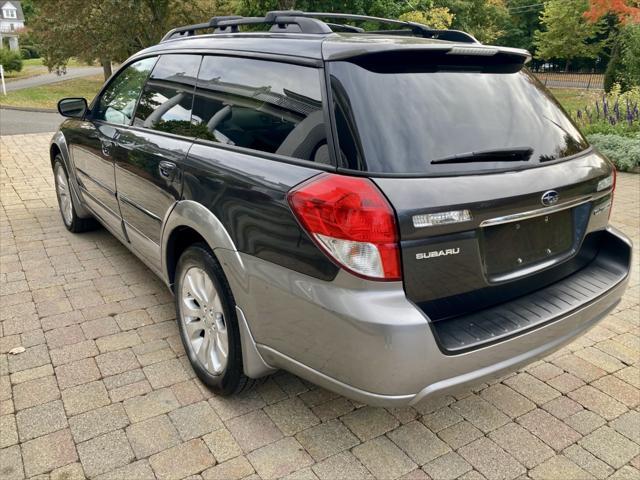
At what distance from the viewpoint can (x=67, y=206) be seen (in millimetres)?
5328

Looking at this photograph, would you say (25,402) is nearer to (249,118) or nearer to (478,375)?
(249,118)

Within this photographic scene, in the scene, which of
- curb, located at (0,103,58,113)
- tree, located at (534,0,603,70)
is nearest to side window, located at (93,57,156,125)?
curb, located at (0,103,58,113)

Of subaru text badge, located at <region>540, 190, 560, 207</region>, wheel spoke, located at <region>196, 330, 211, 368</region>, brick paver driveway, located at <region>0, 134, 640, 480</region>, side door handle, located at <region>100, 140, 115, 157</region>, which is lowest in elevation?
brick paver driveway, located at <region>0, 134, 640, 480</region>

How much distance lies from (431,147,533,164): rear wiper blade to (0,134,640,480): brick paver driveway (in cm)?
126

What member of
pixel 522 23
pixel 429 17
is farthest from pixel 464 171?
pixel 522 23

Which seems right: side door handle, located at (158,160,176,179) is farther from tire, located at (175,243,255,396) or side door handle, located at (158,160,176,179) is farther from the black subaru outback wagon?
tire, located at (175,243,255,396)

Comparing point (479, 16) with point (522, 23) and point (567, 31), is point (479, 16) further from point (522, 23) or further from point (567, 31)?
point (522, 23)

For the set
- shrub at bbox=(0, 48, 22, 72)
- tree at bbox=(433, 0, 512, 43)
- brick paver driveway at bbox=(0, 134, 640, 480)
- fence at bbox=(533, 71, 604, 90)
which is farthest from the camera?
tree at bbox=(433, 0, 512, 43)

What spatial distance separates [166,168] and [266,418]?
4.59ft

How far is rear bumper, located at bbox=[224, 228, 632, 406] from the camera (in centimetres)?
191

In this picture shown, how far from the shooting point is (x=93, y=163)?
13.9ft

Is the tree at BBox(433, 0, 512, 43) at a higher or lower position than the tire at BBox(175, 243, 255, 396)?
higher

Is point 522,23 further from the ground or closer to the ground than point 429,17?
closer to the ground

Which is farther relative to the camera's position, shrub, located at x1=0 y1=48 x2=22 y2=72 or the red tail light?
shrub, located at x1=0 y1=48 x2=22 y2=72
